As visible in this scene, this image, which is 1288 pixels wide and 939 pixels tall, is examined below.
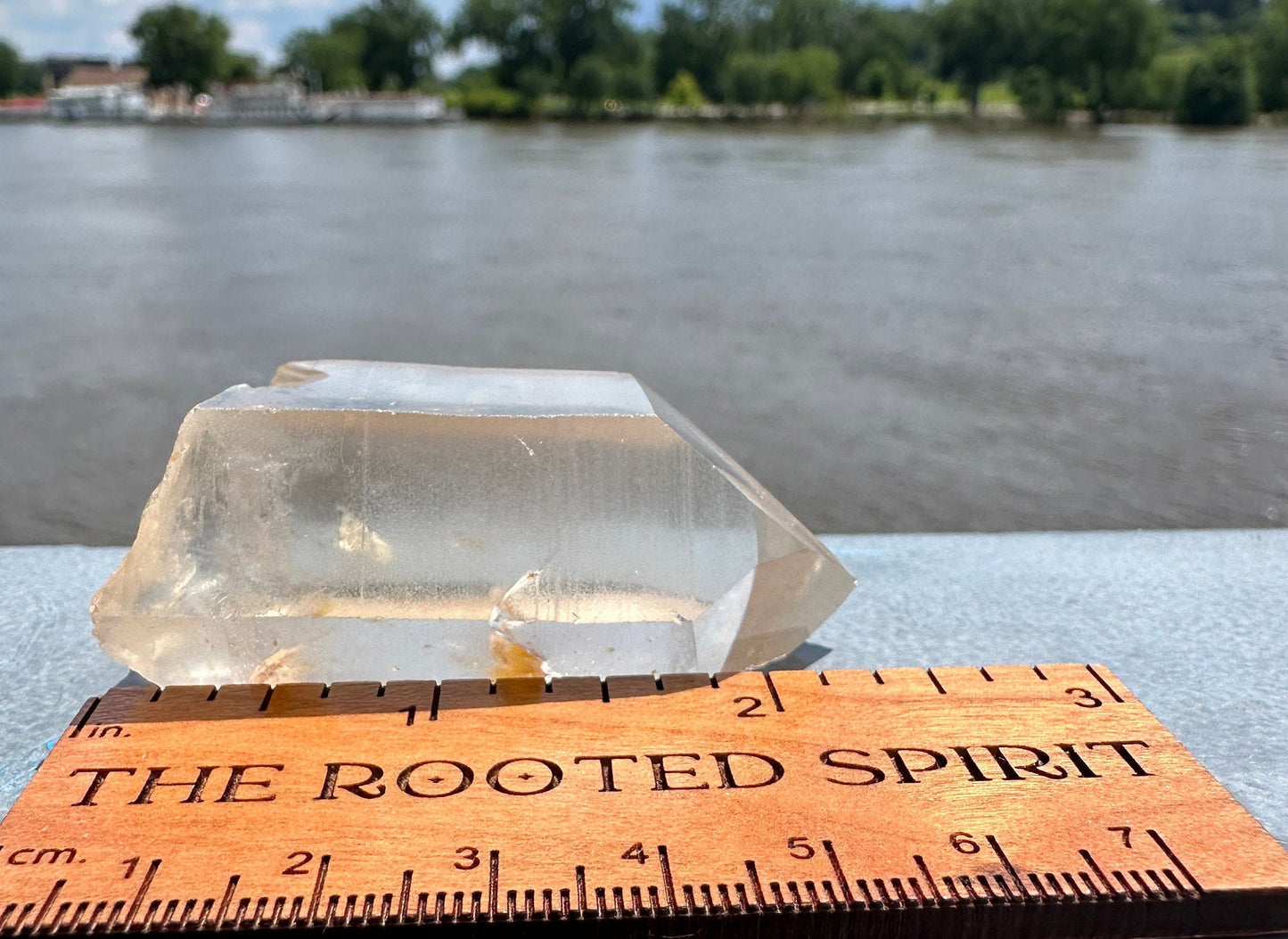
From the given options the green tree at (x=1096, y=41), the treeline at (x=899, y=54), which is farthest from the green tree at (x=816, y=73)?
the green tree at (x=1096, y=41)

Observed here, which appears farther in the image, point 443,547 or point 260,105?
point 260,105

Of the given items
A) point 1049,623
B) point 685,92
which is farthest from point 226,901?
point 685,92

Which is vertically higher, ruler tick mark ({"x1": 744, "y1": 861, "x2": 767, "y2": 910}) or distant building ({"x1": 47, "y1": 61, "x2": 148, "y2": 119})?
distant building ({"x1": 47, "y1": 61, "x2": 148, "y2": 119})

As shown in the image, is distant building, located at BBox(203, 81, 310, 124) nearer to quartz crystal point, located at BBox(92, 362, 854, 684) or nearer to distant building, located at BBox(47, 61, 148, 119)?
distant building, located at BBox(47, 61, 148, 119)

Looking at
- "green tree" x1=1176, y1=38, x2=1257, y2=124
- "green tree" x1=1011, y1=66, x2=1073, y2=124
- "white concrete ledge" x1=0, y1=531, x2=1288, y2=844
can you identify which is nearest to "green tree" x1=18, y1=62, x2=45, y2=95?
"green tree" x1=1011, y1=66, x2=1073, y2=124

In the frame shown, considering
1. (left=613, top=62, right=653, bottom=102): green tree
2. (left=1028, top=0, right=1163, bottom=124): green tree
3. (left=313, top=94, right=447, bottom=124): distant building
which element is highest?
(left=613, top=62, right=653, bottom=102): green tree

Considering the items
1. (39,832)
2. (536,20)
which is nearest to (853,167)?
(39,832)

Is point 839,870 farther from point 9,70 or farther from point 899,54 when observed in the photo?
point 9,70
